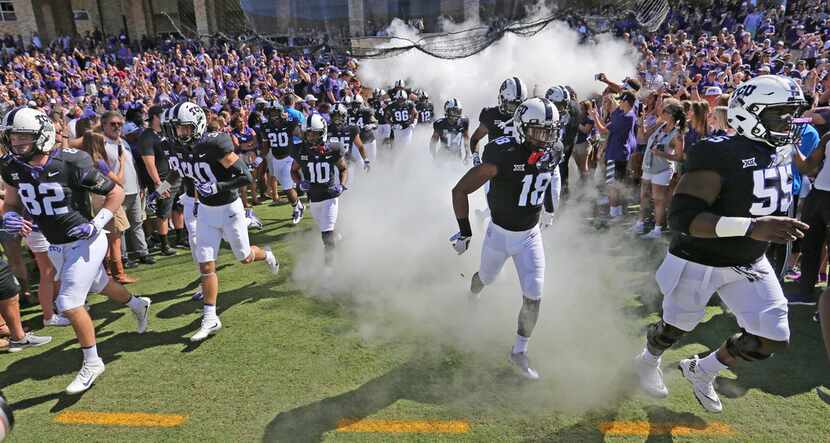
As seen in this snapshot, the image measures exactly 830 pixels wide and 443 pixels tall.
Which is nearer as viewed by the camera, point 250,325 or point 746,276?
point 746,276

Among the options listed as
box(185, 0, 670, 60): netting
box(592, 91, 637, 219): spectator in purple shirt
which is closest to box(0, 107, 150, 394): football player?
box(592, 91, 637, 219): spectator in purple shirt

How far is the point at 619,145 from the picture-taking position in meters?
8.55

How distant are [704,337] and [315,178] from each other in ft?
15.1

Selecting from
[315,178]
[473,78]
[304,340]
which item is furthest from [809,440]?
[473,78]

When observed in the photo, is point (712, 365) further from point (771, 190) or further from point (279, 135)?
point (279, 135)

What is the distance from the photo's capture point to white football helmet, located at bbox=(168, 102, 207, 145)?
Answer: 495 centimetres

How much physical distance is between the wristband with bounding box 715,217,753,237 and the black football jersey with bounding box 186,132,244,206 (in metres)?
4.28

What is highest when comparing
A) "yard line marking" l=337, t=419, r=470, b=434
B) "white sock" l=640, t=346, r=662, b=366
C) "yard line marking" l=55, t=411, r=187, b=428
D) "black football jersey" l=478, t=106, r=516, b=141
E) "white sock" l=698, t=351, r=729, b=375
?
"black football jersey" l=478, t=106, r=516, b=141

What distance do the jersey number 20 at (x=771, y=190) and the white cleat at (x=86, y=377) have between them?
513 centimetres

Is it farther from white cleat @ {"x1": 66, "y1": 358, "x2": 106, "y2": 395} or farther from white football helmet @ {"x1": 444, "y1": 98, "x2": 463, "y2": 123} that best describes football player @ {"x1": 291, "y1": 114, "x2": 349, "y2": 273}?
white football helmet @ {"x1": 444, "y1": 98, "x2": 463, "y2": 123}

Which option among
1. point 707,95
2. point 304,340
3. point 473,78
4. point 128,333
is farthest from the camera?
Result: point 473,78

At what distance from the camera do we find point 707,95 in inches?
299

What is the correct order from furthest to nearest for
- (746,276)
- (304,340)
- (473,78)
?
(473,78) → (304,340) → (746,276)

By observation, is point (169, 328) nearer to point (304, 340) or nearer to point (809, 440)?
point (304, 340)
